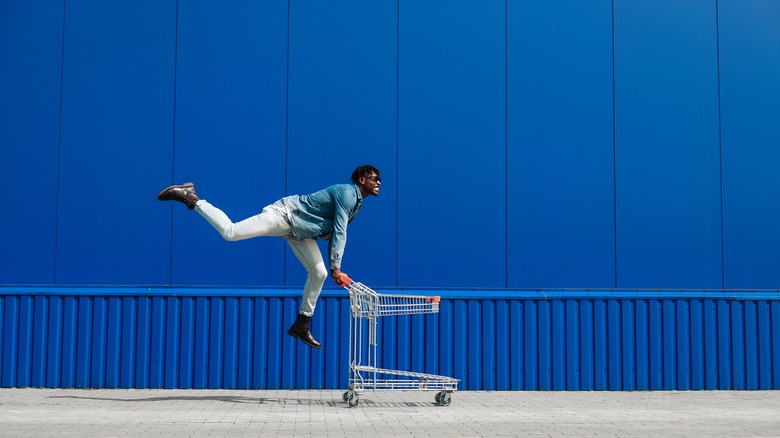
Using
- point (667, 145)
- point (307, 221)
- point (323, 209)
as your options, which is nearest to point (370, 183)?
point (323, 209)

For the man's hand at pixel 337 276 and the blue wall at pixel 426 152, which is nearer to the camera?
the man's hand at pixel 337 276

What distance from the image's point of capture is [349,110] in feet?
35.1

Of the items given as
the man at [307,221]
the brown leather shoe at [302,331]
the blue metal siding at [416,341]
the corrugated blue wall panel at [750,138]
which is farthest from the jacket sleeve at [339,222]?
the corrugated blue wall panel at [750,138]

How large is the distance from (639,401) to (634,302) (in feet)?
4.84

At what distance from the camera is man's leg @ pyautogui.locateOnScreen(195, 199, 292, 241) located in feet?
27.5

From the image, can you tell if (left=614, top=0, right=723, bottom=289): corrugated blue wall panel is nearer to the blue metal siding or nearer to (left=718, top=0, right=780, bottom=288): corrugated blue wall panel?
(left=718, top=0, right=780, bottom=288): corrugated blue wall panel

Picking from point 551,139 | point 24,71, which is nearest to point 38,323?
point 24,71

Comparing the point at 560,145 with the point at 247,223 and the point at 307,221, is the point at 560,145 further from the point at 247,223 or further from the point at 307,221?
the point at 247,223

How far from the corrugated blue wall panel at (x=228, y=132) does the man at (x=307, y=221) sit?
1724 mm

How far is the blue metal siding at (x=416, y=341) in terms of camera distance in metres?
10.0

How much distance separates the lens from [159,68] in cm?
1063

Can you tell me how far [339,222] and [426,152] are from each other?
100 inches

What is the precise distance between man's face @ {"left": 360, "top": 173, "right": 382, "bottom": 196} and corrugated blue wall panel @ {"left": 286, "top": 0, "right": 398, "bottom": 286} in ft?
5.85

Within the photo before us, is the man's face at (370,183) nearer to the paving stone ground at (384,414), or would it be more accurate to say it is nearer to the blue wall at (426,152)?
the blue wall at (426,152)
